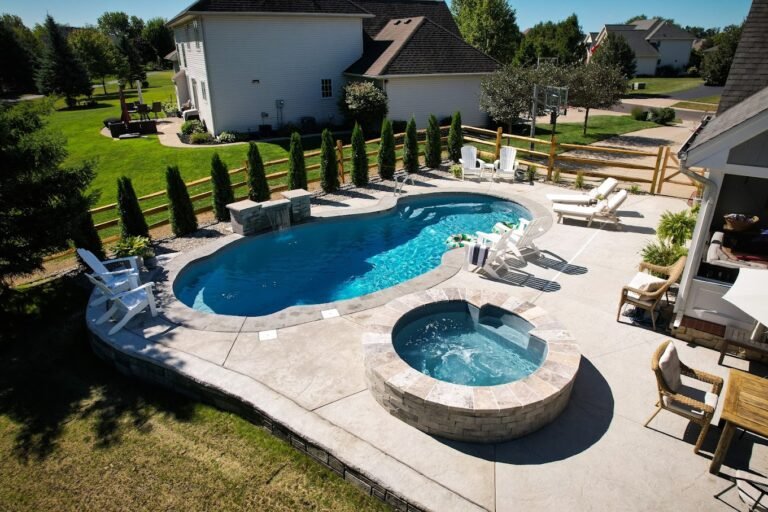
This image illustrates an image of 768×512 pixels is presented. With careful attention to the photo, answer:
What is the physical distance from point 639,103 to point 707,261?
130ft

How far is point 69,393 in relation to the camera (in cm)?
686

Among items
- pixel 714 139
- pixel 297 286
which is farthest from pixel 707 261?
pixel 297 286

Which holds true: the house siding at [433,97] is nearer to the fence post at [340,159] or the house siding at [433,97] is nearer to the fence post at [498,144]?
the fence post at [498,144]

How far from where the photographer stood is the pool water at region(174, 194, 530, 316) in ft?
32.5

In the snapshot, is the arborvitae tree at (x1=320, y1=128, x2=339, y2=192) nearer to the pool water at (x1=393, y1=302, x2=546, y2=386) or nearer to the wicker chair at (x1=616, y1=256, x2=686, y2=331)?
the pool water at (x1=393, y1=302, x2=546, y2=386)

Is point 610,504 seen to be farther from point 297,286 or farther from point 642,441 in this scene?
point 297,286

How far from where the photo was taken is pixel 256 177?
13516 mm

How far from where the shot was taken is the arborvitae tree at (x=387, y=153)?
16.0m

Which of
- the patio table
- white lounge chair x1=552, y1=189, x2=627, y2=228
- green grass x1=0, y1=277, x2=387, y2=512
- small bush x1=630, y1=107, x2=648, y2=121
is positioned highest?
small bush x1=630, y1=107, x2=648, y2=121

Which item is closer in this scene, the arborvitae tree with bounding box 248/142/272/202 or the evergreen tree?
the arborvitae tree with bounding box 248/142/272/202

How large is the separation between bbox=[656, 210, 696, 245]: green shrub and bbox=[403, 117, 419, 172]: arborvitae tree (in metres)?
8.84

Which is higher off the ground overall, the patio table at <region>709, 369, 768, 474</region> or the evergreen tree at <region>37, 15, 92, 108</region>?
the evergreen tree at <region>37, 15, 92, 108</region>

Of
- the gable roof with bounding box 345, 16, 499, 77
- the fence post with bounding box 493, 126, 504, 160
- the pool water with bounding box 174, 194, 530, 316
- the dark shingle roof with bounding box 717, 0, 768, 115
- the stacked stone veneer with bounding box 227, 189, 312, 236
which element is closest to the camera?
the dark shingle roof with bounding box 717, 0, 768, 115

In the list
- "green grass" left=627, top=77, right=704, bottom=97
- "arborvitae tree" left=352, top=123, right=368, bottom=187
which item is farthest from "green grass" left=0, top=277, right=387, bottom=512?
"green grass" left=627, top=77, right=704, bottom=97
